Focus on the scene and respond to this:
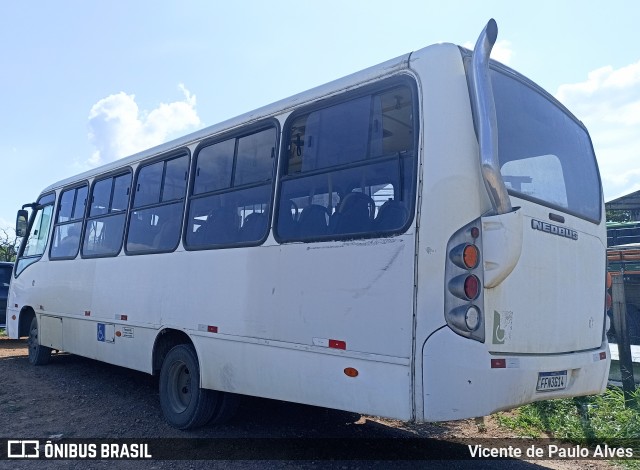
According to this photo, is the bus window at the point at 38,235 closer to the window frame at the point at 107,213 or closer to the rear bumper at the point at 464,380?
the window frame at the point at 107,213

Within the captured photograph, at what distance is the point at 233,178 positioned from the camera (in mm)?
5105

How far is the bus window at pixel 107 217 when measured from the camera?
6.77 meters

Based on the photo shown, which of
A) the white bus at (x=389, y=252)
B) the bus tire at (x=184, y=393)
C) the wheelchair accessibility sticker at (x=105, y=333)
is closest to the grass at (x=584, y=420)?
the white bus at (x=389, y=252)

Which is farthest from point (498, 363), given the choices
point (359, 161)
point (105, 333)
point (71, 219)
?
point (71, 219)

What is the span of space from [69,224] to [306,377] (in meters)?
5.68

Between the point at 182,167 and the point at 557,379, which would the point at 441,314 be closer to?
the point at 557,379

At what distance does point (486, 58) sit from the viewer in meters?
3.48

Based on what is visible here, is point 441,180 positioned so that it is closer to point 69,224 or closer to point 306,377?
point 306,377

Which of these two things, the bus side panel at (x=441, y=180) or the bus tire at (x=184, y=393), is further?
the bus tire at (x=184, y=393)

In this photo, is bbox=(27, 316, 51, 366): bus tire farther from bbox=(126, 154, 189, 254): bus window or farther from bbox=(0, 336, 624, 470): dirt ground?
bbox=(126, 154, 189, 254): bus window

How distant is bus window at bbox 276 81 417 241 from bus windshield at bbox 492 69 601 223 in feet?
2.40

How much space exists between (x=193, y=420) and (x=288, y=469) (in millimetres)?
1324

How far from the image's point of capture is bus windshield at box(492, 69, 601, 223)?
152 inches

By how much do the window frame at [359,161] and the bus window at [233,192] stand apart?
147mm
